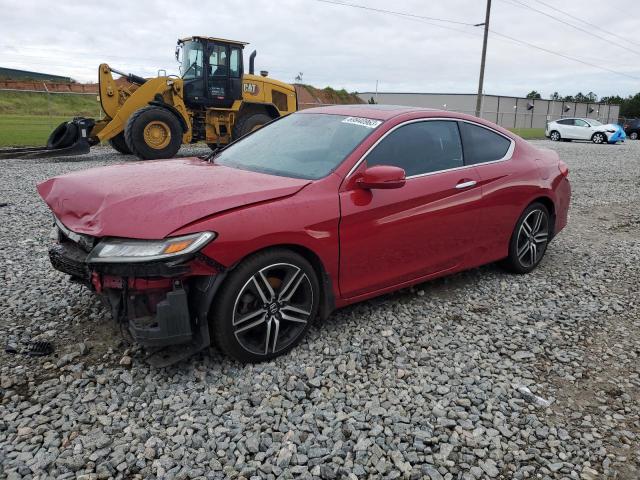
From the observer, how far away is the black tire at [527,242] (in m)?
4.89

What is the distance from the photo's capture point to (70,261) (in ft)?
10.1

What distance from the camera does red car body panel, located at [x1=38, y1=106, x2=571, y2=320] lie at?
9.50 ft

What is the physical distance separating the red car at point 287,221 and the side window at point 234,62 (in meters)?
9.08

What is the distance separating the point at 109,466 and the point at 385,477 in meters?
1.29

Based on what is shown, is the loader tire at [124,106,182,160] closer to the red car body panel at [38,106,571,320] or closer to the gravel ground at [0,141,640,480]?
the gravel ground at [0,141,640,480]

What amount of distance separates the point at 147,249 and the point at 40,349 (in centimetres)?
120

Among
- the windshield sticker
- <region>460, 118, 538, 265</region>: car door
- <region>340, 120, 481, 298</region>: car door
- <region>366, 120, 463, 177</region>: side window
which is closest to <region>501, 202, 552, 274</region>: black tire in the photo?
<region>460, 118, 538, 265</region>: car door

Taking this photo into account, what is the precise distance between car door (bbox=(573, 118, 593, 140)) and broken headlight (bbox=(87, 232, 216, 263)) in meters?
31.7

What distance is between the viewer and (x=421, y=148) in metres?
4.08

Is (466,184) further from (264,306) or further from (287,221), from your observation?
(264,306)

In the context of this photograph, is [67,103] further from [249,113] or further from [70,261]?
[70,261]

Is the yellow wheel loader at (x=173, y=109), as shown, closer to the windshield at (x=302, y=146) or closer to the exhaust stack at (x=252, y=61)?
the exhaust stack at (x=252, y=61)

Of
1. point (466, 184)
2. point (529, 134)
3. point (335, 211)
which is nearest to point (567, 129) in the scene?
point (529, 134)

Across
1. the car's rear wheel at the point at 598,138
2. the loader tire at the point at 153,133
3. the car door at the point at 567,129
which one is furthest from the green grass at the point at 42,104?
the car's rear wheel at the point at 598,138
